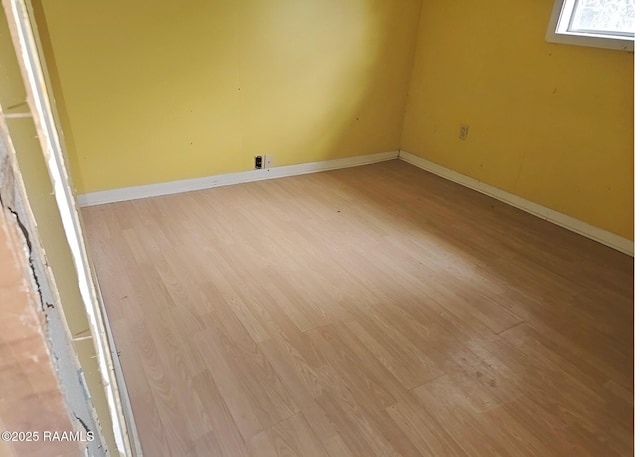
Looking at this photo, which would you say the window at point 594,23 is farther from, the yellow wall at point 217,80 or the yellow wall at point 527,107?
the yellow wall at point 217,80

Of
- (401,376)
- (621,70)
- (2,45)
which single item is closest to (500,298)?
(401,376)

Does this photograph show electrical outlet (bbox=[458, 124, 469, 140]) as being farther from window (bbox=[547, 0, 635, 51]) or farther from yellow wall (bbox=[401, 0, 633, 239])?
window (bbox=[547, 0, 635, 51])

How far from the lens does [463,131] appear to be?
3.40 m

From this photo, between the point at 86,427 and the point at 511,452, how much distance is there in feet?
4.53

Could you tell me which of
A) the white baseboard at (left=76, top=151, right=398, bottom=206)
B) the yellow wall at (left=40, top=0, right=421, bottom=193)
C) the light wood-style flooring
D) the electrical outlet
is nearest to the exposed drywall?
the light wood-style flooring

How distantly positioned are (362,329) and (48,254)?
1.60 metres

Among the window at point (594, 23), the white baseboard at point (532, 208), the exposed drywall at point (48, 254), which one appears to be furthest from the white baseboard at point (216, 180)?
the exposed drywall at point (48, 254)

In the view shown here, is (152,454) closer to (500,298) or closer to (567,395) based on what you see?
(567,395)

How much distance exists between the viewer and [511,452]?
53.0 inches

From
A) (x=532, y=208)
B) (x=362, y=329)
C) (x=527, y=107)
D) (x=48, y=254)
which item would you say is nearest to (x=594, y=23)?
(x=527, y=107)

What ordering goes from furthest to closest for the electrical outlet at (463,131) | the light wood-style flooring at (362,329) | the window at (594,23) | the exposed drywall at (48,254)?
the electrical outlet at (463,131) < the window at (594,23) < the light wood-style flooring at (362,329) < the exposed drywall at (48,254)

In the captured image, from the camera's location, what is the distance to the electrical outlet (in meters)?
3.37

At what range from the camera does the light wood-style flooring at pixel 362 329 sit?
139 centimetres

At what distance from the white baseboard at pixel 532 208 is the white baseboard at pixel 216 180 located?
Answer: 17.6 inches
